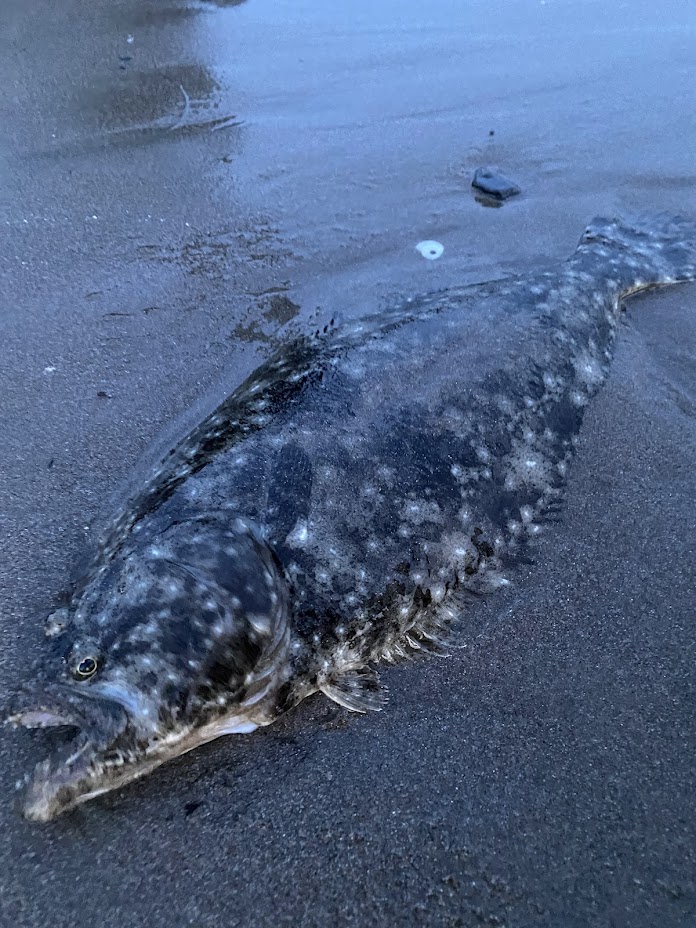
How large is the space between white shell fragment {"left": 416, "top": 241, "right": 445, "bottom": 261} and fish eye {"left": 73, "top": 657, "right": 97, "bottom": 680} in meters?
3.77

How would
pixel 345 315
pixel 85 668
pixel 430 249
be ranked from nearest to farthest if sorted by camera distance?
pixel 85 668 → pixel 345 315 → pixel 430 249

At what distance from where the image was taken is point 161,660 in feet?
7.89

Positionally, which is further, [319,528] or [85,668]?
[319,528]

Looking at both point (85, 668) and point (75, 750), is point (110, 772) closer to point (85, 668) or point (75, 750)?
point (75, 750)

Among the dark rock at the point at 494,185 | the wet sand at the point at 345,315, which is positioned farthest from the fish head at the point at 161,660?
the dark rock at the point at 494,185

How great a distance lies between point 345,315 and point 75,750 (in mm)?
3057

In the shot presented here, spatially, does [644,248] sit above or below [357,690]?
above

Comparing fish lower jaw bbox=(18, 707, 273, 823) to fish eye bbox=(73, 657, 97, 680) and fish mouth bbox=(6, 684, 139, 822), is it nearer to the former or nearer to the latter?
fish mouth bbox=(6, 684, 139, 822)

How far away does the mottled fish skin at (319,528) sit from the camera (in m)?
2.39

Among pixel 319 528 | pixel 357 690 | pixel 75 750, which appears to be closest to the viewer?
pixel 75 750

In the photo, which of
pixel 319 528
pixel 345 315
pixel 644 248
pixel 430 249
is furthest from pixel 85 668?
pixel 644 248

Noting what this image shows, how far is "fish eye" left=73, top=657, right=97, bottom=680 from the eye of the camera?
7.70ft

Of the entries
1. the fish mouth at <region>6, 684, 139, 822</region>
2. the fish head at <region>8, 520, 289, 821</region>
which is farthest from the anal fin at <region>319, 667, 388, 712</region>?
the fish mouth at <region>6, 684, 139, 822</region>

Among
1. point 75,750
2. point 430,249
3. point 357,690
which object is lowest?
point 357,690
